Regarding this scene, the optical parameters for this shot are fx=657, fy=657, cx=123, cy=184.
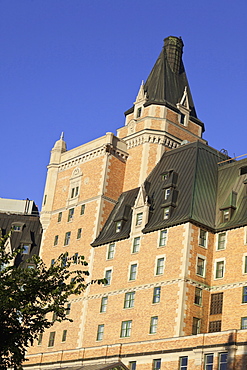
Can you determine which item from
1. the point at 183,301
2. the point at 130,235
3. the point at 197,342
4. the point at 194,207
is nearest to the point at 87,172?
the point at 130,235

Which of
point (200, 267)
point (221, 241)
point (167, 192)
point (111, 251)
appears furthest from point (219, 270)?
point (111, 251)

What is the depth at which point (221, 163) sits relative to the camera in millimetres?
68312

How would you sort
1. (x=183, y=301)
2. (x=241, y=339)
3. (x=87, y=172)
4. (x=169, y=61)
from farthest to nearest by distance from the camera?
(x=169, y=61), (x=87, y=172), (x=183, y=301), (x=241, y=339)

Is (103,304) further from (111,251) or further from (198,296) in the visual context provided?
(198,296)

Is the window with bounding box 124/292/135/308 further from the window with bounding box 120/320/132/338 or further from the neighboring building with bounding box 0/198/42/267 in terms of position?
the neighboring building with bounding box 0/198/42/267

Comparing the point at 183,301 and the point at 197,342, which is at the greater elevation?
the point at 183,301

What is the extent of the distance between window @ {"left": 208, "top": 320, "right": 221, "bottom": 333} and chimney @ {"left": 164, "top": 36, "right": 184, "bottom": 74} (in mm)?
35293

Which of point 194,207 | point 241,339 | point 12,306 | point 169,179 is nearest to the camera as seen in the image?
point 12,306

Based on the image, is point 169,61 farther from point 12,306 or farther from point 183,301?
point 12,306

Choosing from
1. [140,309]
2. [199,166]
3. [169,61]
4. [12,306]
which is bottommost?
[12,306]

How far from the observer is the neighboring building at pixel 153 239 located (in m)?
56.2

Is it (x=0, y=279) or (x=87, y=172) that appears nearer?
(x=0, y=279)

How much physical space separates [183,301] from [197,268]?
145 inches

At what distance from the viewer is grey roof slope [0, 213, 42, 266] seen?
83.8 metres
